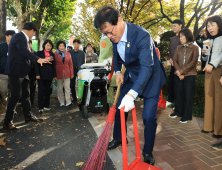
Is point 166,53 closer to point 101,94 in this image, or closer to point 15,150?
point 101,94

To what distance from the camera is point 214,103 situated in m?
3.72

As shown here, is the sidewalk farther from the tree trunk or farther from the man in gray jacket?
the tree trunk

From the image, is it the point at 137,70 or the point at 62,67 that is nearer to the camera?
the point at 137,70

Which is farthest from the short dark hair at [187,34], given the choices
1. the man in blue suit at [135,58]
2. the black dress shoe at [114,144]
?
the black dress shoe at [114,144]

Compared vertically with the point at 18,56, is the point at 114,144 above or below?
below

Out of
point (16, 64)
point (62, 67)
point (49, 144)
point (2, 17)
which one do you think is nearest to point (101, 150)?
point (49, 144)

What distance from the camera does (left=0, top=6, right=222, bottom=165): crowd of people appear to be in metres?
2.25

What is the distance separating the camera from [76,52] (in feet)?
25.0

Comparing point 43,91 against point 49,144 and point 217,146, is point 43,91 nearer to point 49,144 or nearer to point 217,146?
point 49,144

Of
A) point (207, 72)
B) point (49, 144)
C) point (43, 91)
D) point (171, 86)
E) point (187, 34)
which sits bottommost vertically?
point (49, 144)

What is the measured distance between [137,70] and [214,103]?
7.30 ft

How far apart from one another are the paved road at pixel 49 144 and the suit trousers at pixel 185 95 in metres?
2.53

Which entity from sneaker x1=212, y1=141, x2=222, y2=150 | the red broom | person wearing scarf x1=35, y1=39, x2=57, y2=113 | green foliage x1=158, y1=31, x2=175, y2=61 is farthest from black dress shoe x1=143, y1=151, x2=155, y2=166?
green foliage x1=158, y1=31, x2=175, y2=61

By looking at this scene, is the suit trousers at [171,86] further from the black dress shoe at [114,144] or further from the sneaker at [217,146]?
the black dress shoe at [114,144]
